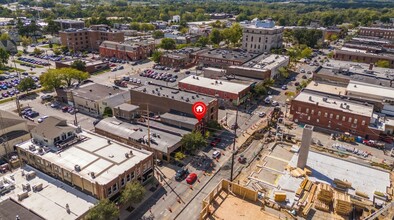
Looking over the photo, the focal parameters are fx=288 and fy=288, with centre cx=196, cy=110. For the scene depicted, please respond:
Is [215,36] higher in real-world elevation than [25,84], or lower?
higher

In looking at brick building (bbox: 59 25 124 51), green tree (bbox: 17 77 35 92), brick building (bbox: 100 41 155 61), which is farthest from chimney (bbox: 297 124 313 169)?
brick building (bbox: 59 25 124 51)

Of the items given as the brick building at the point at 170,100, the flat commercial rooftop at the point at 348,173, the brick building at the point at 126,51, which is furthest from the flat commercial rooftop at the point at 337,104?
the brick building at the point at 126,51

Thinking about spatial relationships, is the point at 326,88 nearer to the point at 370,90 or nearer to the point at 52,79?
the point at 370,90

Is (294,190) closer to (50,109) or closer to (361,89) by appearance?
Answer: (361,89)

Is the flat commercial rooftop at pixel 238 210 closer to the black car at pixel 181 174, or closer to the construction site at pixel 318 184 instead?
the construction site at pixel 318 184

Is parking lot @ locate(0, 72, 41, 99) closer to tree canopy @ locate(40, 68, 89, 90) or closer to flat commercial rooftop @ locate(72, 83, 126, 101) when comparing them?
tree canopy @ locate(40, 68, 89, 90)

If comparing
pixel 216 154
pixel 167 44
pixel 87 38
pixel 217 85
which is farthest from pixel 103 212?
pixel 87 38

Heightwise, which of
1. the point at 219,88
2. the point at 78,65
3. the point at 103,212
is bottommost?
the point at 103,212
